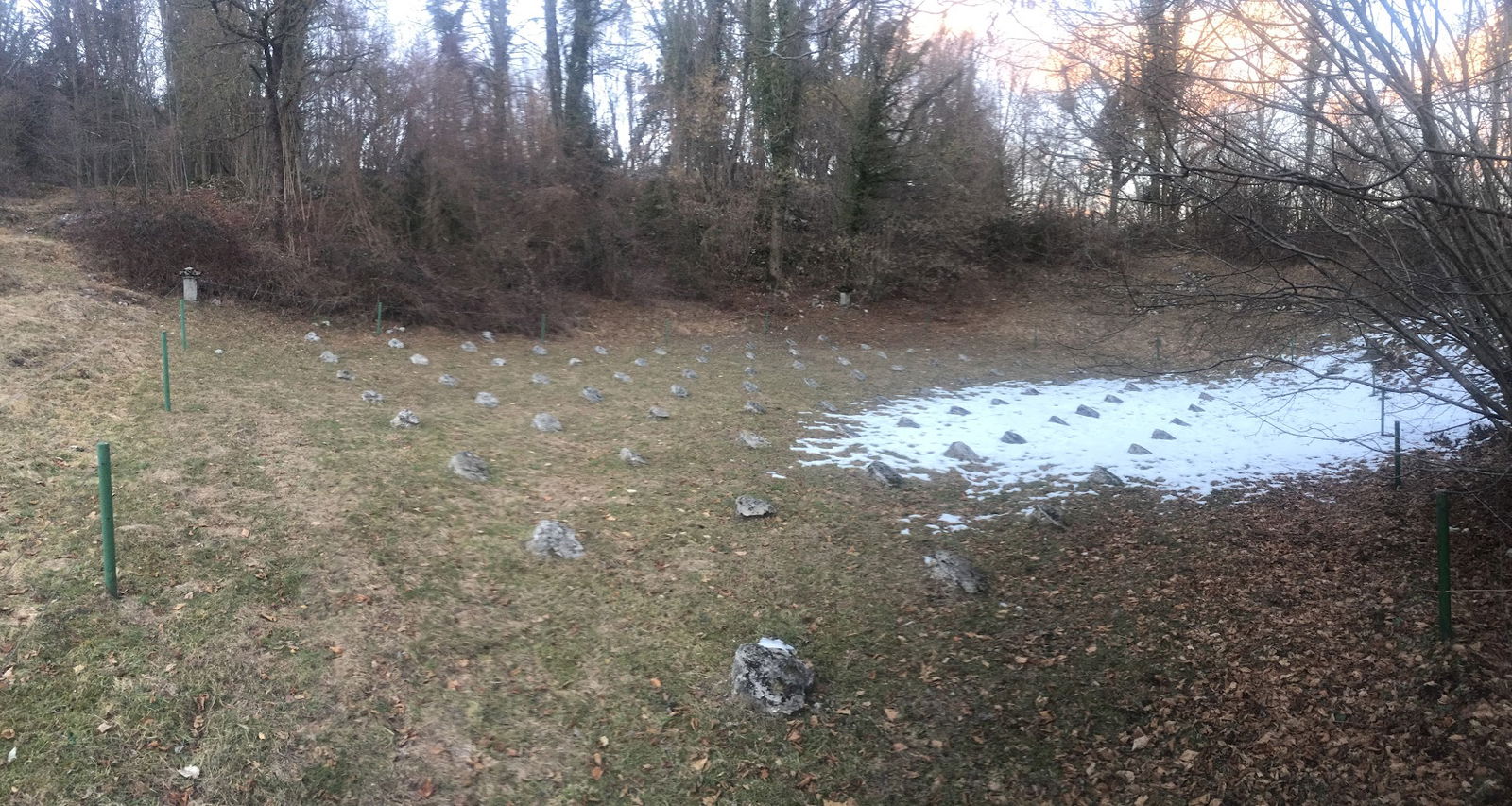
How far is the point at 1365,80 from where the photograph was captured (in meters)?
4.38

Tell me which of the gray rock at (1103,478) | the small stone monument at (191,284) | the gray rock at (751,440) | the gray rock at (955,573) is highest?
the small stone monument at (191,284)

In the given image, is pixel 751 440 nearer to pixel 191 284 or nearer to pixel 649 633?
pixel 649 633

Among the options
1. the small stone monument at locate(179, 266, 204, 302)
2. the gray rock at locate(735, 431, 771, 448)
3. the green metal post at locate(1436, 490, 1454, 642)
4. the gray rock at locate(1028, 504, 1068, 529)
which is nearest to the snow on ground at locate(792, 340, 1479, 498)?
the gray rock at locate(735, 431, 771, 448)

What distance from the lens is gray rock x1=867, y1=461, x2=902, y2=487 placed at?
790 centimetres

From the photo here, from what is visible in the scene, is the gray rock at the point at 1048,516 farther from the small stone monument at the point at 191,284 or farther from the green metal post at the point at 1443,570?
the small stone monument at the point at 191,284

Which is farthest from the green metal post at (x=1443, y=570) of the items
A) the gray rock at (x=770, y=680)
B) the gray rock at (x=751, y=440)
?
the gray rock at (x=751, y=440)

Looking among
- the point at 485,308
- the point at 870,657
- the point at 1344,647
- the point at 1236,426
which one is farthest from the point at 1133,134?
the point at 485,308

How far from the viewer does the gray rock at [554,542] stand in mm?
5652

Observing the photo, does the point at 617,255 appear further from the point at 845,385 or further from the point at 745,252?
the point at 845,385

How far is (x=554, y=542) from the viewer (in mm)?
5715

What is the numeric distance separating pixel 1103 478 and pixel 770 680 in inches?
207

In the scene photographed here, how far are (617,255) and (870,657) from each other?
17.0 meters

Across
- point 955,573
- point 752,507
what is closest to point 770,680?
point 955,573

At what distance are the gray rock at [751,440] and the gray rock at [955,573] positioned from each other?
3431 mm
